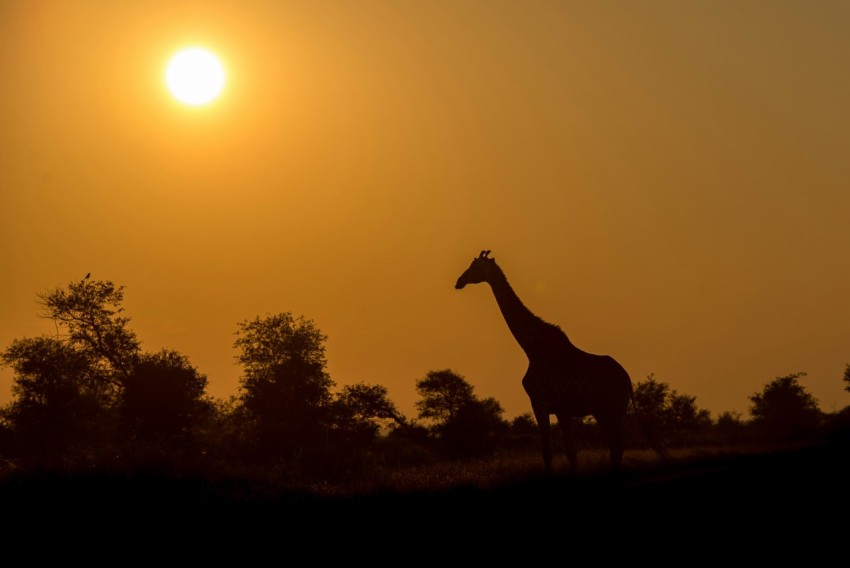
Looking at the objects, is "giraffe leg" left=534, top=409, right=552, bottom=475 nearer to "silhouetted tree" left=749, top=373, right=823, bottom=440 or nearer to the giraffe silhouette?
the giraffe silhouette

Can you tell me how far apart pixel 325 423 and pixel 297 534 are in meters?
32.9

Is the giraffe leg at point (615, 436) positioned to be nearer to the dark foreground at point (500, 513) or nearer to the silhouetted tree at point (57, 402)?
the dark foreground at point (500, 513)

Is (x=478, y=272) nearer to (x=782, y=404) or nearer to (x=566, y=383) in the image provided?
(x=566, y=383)

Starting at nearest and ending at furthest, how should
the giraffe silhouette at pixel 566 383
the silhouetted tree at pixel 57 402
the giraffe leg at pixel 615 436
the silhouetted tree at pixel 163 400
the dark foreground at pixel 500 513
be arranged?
the dark foreground at pixel 500 513
the giraffe silhouette at pixel 566 383
the giraffe leg at pixel 615 436
the silhouetted tree at pixel 163 400
the silhouetted tree at pixel 57 402

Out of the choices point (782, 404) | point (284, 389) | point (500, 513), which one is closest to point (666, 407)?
point (782, 404)

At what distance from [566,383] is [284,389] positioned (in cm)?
2608

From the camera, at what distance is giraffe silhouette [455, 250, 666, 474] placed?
1939 cm

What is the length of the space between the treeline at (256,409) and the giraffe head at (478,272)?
14883 mm

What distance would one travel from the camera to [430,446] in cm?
4678

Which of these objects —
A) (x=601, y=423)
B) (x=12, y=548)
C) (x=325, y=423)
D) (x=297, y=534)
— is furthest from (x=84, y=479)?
(x=325, y=423)

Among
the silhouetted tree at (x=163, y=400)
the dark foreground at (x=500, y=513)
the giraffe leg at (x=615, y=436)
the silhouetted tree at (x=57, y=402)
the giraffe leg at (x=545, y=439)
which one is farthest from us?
the silhouetted tree at (x=57, y=402)

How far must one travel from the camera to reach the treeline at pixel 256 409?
3925cm

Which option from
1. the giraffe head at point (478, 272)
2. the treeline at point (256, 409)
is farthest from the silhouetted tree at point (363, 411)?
the giraffe head at point (478, 272)

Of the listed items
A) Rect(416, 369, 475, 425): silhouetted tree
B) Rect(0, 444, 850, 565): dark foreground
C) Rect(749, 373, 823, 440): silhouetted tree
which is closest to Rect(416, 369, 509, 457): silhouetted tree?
Rect(416, 369, 475, 425): silhouetted tree
